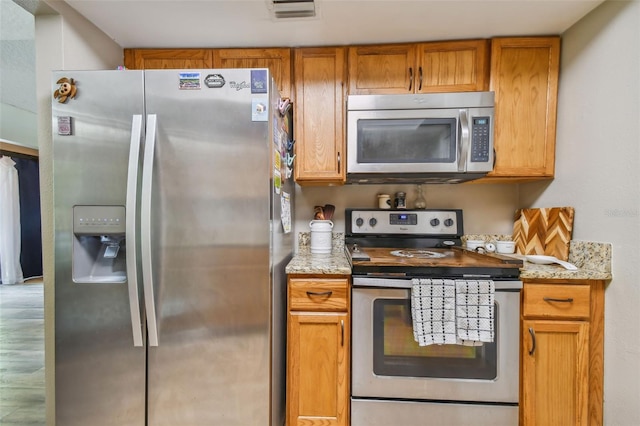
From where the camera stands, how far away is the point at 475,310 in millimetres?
1278

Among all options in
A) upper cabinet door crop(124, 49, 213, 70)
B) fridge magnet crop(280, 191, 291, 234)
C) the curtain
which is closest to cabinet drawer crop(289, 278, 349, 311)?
fridge magnet crop(280, 191, 291, 234)

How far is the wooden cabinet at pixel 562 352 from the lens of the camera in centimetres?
132

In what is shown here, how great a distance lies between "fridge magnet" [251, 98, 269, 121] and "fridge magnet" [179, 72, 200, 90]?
0.84 ft

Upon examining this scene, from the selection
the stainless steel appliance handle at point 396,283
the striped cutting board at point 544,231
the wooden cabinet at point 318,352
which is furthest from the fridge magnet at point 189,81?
the striped cutting board at point 544,231

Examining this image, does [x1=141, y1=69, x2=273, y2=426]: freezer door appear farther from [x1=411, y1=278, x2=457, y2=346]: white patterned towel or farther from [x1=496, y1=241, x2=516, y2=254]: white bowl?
[x1=496, y1=241, x2=516, y2=254]: white bowl

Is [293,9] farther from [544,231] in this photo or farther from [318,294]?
[544,231]

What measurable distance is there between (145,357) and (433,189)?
1980mm

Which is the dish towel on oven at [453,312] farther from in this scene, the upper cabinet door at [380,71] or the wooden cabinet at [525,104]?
the upper cabinet door at [380,71]

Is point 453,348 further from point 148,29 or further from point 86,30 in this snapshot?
point 86,30

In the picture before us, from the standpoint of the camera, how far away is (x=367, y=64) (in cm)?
167

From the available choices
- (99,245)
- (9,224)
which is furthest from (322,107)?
(9,224)

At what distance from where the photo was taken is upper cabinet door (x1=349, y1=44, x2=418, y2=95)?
65.4 inches

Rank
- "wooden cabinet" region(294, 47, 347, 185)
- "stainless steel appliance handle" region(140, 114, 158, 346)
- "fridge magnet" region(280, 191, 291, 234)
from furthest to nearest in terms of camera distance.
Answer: "wooden cabinet" region(294, 47, 347, 185) < "fridge magnet" region(280, 191, 291, 234) < "stainless steel appliance handle" region(140, 114, 158, 346)

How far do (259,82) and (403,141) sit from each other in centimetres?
87
